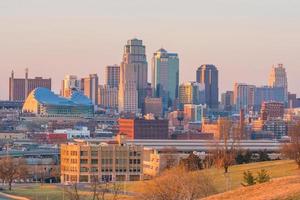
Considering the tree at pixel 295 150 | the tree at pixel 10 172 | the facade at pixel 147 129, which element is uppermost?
the facade at pixel 147 129

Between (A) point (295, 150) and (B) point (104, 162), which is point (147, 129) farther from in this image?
(A) point (295, 150)

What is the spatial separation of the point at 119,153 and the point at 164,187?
47041mm

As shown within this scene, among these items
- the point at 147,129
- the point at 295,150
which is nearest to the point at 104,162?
the point at 295,150

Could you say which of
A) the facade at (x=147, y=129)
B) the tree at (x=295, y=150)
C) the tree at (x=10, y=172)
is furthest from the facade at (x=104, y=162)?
the facade at (x=147, y=129)

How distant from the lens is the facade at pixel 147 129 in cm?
16800

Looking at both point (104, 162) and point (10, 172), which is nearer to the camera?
point (10, 172)

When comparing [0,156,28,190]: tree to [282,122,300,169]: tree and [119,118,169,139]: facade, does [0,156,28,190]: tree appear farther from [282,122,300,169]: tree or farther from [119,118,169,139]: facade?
[119,118,169,139]: facade

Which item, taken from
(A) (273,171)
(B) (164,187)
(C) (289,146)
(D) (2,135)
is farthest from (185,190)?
(D) (2,135)

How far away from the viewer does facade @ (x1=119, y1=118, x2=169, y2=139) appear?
168 m

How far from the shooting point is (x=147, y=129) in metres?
170

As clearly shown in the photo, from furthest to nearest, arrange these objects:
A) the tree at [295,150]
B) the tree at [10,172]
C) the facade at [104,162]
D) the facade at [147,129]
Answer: the facade at [147,129] → the facade at [104,162] → the tree at [10,172] → the tree at [295,150]

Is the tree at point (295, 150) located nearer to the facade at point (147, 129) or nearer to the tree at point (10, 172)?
the tree at point (10, 172)

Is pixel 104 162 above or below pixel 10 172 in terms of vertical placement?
above

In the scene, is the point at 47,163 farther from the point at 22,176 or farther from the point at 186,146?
the point at 22,176
